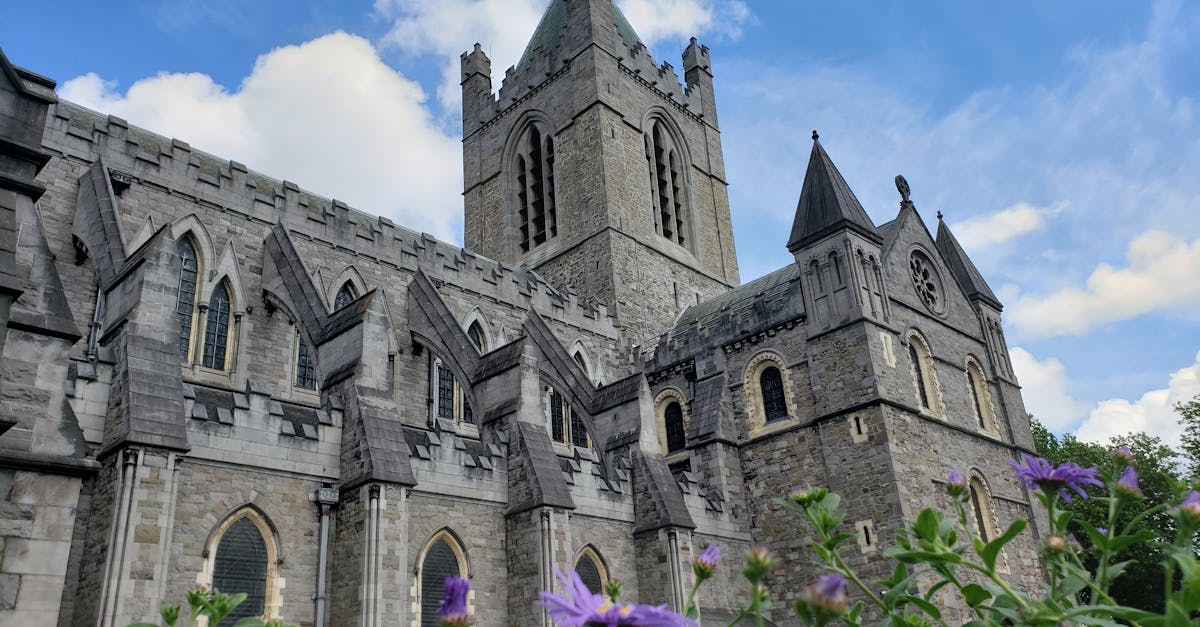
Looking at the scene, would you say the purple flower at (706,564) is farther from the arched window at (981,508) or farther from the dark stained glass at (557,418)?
the arched window at (981,508)

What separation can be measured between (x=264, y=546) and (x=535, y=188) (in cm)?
2282

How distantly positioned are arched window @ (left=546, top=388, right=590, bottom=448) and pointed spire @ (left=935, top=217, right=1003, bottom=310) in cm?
1224

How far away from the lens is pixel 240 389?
17516 millimetres

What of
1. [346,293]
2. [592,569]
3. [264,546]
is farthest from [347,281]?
[592,569]

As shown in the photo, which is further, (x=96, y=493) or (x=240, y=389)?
(x=240, y=389)

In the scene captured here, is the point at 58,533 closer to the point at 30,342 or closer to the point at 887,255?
the point at 30,342

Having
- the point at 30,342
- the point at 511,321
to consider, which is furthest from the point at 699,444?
the point at 30,342

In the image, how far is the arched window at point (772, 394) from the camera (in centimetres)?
2242

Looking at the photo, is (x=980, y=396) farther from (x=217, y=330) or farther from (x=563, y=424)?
(x=217, y=330)

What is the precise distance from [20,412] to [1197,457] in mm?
34114

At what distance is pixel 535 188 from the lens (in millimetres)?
34625

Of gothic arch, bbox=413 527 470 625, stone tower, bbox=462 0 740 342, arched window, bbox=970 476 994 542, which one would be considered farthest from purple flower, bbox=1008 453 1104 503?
stone tower, bbox=462 0 740 342

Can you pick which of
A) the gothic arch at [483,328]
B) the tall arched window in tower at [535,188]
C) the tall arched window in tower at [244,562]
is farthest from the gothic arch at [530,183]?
the tall arched window in tower at [244,562]

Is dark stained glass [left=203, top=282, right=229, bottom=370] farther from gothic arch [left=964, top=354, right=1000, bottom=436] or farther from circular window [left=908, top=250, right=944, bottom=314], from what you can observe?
gothic arch [left=964, top=354, right=1000, bottom=436]
